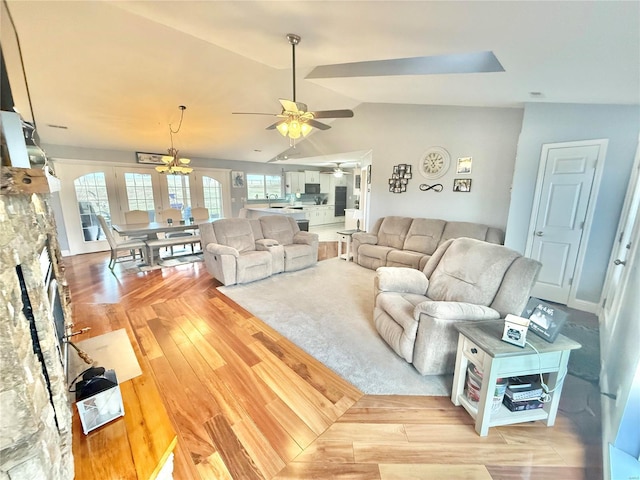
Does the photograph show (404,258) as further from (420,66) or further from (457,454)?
(457,454)

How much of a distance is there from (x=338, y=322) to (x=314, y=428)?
1.27 m

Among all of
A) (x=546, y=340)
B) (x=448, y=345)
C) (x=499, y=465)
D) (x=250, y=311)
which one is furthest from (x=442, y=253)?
(x=250, y=311)

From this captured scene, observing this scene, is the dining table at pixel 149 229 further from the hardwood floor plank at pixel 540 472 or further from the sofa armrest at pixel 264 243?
the hardwood floor plank at pixel 540 472

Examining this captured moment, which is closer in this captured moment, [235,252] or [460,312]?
[460,312]

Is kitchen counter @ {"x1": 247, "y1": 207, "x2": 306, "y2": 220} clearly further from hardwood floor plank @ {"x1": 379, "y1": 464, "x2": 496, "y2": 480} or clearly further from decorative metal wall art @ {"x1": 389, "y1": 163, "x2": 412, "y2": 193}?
hardwood floor plank @ {"x1": 379, "y1": 464, "x2": 496, "y2": 480}

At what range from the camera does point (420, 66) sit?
2.90 m

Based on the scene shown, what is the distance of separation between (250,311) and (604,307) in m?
3.95

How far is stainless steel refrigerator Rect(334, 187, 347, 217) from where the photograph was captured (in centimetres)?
1021

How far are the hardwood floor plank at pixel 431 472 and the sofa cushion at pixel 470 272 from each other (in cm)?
108

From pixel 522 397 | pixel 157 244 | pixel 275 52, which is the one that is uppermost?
pixel 275 52

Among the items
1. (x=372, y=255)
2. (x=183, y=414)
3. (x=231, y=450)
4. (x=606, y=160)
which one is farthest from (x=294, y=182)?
(x=231, y=450)

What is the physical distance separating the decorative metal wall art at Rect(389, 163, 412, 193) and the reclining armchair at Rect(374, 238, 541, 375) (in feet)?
8.95

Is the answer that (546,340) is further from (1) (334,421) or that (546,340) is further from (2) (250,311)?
(2) (250,311)

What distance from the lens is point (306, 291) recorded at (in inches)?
144
